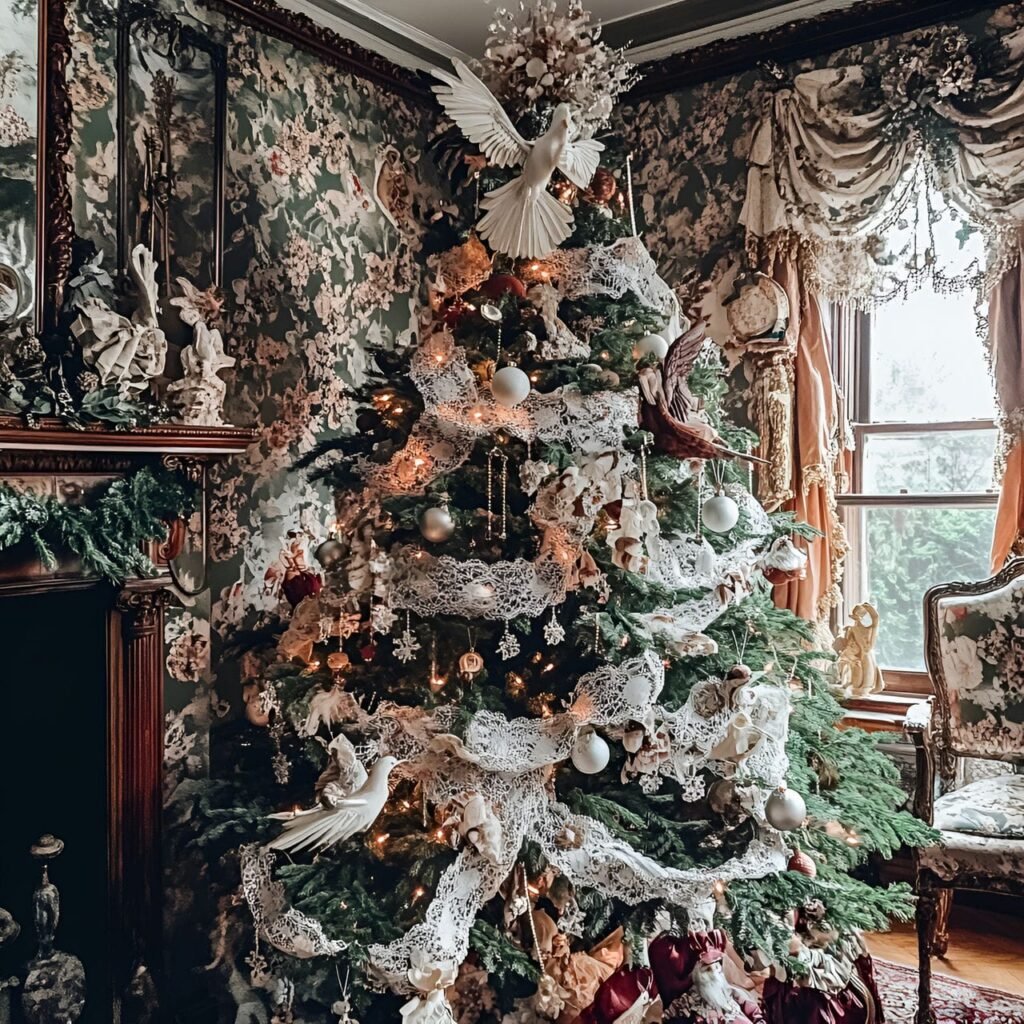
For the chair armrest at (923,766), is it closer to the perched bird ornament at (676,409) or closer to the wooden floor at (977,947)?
the wooden floor at (977,947)

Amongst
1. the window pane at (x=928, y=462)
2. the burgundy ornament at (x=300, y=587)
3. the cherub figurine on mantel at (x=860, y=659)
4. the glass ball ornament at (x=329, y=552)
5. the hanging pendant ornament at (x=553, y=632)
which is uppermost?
the window pane at (x=928, y=462)

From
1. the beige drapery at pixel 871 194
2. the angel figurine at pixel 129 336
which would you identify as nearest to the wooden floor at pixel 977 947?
the beige drapery at pixel 871 194

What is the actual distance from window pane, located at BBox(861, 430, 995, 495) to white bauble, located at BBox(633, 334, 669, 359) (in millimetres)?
1640

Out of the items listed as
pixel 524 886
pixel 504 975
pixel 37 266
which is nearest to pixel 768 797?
pixel 524 886

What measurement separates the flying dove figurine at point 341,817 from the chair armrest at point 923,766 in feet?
5.05

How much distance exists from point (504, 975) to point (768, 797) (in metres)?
0.70

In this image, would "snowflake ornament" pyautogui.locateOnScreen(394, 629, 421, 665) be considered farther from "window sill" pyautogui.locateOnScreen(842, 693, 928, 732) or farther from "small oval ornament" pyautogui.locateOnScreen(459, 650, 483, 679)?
"window sill" pyautogui.locateOnScreen(842, 693, 928, 732)

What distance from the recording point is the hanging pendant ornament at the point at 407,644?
2133mm

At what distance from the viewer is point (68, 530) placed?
238cm

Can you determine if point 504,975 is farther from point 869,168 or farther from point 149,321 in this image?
point 869,168

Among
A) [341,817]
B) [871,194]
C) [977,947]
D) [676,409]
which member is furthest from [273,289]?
[977,947]

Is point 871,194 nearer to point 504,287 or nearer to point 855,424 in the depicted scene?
point 855,424

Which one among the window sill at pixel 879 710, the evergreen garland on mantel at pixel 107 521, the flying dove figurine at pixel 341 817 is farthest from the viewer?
the window sill at pixel 879 710

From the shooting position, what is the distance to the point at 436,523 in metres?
2.05
